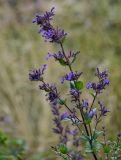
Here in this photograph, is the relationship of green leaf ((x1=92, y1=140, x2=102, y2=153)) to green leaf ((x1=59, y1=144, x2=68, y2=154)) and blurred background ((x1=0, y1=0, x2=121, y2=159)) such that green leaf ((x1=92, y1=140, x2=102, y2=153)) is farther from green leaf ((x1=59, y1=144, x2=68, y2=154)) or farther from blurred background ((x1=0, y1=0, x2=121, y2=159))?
blurred background ((x1=0, y1=0, x2=121, y2=159))

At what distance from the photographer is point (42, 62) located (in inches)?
212

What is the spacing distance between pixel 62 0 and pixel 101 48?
129 inches

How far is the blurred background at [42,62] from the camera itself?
4453 millimetres

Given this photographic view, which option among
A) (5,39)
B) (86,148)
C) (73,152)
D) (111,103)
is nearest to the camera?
(86,148)

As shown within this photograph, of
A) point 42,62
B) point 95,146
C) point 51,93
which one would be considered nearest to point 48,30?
point 51,93

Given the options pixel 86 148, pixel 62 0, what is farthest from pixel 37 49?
pixel 86 148

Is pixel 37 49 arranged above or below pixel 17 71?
above

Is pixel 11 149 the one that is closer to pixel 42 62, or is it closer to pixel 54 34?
pixel 54 34

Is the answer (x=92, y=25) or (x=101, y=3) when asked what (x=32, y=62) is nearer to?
(x=92, y=25)

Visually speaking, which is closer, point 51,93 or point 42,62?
point 51,93

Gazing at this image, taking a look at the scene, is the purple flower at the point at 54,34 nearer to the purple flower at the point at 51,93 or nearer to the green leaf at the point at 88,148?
the purple flower at the point at 51,93

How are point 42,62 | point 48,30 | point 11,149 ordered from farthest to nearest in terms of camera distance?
point 42,62 < point 11,149 < point 48,30

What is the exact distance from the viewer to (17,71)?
17.5ft

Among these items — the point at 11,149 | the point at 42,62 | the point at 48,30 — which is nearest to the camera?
the point at 48,30
